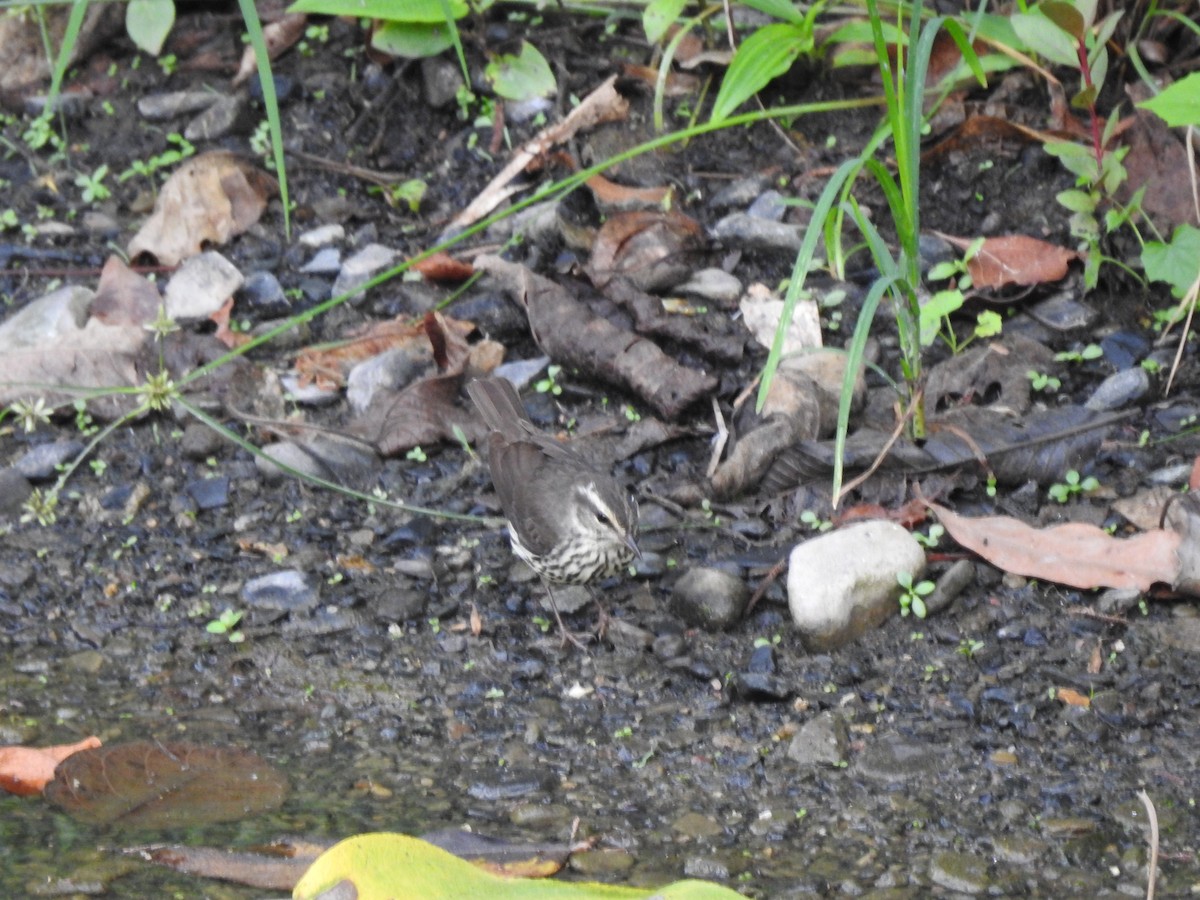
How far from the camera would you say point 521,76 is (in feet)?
23.6

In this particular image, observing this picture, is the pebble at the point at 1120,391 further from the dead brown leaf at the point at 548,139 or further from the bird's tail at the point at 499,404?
the dead brown leaf at the point at 548,139

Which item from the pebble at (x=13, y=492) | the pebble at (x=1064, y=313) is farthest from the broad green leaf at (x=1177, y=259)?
the pebble at (x=13, y=492)

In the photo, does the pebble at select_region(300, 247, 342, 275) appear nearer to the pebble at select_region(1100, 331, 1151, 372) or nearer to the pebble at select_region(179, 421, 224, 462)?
the pebble at select_region(179, 421, 224, 462)

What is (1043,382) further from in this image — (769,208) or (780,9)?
(780,9)

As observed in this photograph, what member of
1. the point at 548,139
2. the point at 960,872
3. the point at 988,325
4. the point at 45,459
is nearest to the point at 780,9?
the point at 548,139

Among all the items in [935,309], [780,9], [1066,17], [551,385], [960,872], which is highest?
[1066,17]

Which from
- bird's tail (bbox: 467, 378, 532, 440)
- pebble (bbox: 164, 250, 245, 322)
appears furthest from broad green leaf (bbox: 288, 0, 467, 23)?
bird's tail (bbox: 467, 378, 532, 440)

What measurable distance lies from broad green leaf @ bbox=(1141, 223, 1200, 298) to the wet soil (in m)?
0.43

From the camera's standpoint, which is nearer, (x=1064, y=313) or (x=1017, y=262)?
(x=1064, y=313)

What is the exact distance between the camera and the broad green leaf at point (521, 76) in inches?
282

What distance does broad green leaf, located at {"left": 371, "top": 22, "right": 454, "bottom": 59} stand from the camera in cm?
718

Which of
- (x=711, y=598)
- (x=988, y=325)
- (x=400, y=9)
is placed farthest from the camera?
(x=400, y=9)

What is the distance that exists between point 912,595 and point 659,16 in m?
3.03

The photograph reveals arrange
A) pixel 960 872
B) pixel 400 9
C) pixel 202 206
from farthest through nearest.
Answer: pixel 202 206 < pixel 400 9 < pixel 960 872
